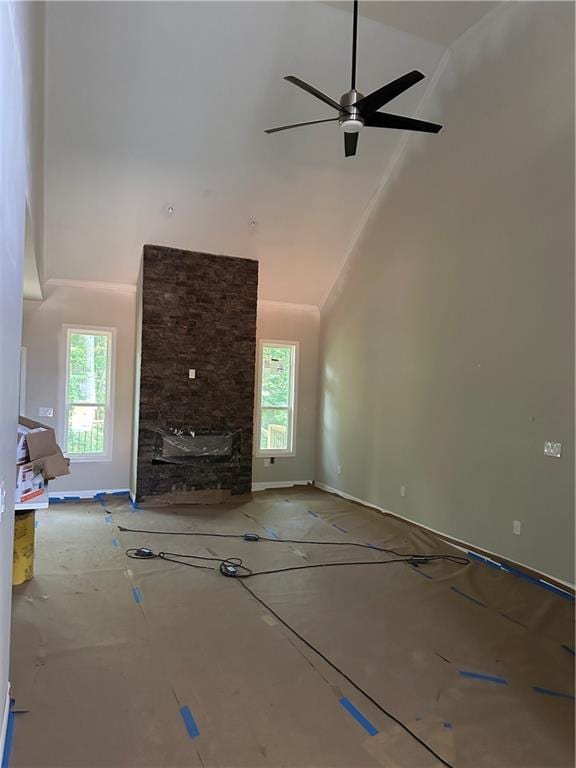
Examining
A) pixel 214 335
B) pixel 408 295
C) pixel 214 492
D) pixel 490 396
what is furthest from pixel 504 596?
pixel 214 335

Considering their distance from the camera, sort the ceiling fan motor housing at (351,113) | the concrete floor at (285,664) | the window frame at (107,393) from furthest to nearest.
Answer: the window frame at (107,393)
the ceiling fan motor housing at (351,113)
the concrete floor at (285,664)

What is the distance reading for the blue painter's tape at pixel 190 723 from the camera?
216 centimetres

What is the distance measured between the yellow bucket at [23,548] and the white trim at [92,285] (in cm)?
366

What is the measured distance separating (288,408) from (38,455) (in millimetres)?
4725

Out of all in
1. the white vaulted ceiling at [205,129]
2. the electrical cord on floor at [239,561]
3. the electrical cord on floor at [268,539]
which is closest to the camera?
the electrical cord on floor at [239,561]

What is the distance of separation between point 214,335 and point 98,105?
279 cm

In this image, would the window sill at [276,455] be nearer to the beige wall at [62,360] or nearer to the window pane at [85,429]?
the beige wall at [62,360]

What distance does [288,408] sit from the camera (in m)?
7.82

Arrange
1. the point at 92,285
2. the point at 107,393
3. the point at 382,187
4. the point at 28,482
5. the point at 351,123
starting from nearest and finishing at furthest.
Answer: the point at 28,482 < the point at 351,123 < the point at 382,187 < the point at 92,285 < the point at 107,393

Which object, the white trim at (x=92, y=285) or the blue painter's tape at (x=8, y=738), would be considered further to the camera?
the white trim at (x=92, y=285)

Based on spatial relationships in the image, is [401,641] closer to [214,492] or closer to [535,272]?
[535,272]

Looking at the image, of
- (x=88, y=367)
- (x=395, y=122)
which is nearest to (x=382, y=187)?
(x=395, y=122)

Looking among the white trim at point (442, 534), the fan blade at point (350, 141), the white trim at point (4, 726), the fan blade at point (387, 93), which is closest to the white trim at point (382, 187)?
the fan blade at point (350, 141)

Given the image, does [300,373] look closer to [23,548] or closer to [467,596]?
[467,596]
